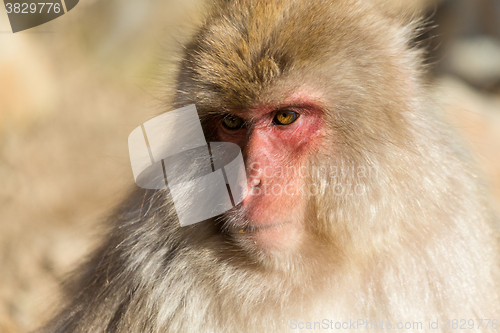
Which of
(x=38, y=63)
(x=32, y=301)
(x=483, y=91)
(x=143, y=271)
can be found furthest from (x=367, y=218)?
(x=483, y=91)

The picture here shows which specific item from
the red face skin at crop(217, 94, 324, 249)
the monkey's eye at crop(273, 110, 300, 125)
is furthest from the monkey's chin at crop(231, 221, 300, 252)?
the monkey's eye at crop(273, 110, 300, 125)

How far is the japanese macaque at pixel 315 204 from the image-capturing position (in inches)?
61.8

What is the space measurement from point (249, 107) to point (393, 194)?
0.63 metres

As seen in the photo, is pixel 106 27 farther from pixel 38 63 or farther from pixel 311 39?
pixel 311 39

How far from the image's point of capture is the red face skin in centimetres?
150

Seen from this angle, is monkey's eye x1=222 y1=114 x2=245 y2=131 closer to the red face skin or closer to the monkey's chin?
the red face skin

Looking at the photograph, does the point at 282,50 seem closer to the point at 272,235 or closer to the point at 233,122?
the point at 233,122

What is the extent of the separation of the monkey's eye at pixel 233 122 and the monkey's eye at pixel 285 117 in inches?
6.0

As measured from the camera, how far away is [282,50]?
156 cm

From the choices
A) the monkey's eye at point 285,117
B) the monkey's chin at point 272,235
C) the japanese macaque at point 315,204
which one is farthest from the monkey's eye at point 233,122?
the monkey's chin at point 272,235

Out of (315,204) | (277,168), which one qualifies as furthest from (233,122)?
(315,204)

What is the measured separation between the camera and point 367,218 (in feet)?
5.24

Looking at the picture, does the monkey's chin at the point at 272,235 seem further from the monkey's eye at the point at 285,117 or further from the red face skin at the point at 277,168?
the monkey's eye at the point at 285,117

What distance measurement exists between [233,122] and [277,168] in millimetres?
341
